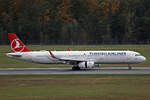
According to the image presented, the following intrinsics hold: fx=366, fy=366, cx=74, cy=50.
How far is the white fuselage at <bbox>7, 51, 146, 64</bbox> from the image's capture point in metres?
43.8

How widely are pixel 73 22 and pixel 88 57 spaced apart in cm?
7336

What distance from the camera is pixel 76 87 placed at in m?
28.3

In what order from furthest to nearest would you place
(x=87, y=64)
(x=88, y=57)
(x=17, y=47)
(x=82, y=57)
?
(x=17, y=47), (x=82, y=57), (x=88, y=57), (x=87, y=64)

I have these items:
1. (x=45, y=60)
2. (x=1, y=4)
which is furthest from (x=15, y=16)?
(x=45, y=60)

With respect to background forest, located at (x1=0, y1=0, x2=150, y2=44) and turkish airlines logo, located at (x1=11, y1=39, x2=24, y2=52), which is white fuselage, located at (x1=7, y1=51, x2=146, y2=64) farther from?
background forest, located at (x1=0, y1=0, x2=150, y2=44)

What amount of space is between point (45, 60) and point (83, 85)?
16010 millimetres

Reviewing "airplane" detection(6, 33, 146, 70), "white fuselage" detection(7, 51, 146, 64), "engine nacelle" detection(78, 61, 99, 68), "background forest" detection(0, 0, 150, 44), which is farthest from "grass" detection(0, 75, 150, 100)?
"background forest" detection(0, 0, 150, 44)

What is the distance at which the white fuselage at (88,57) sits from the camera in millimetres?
43750

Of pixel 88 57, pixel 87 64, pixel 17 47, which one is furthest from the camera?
pixel 17 47

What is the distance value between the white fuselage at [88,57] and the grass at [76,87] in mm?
8329

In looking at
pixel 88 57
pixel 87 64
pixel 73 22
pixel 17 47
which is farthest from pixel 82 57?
pixel 73 22

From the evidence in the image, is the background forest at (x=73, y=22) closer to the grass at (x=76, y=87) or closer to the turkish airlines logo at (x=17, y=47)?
the turkish airlines logo at (x=17, y=47)

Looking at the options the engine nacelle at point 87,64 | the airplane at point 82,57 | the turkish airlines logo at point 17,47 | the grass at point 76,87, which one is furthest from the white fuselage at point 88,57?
the grass at point 76,87

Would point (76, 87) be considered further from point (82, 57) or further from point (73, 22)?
point (73, 22)
